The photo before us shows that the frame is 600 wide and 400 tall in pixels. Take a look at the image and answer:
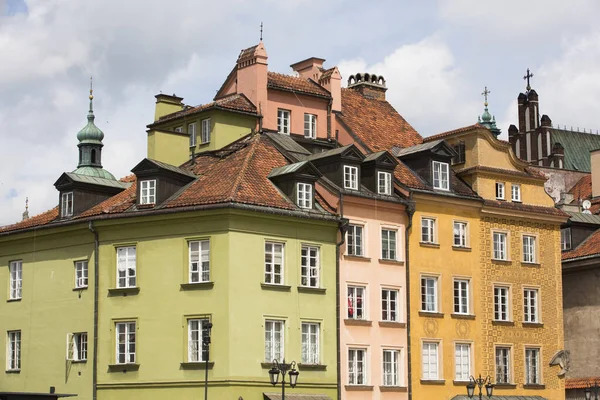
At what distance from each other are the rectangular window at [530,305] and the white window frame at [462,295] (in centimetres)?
353

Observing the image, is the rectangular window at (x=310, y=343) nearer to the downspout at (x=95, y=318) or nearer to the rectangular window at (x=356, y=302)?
the rectangular window at (x=356, y=302)

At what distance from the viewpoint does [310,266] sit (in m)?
49.3

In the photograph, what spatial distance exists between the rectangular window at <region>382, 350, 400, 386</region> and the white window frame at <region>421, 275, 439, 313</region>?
256 cm

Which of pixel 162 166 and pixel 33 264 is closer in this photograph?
pixel 162 166

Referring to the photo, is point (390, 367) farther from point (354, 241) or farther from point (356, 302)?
point (354, 241)

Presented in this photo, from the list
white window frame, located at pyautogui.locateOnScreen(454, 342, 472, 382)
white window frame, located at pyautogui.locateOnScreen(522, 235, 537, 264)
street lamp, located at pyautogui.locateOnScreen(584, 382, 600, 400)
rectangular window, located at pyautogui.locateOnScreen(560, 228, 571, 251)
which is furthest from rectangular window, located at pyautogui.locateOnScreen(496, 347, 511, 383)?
rectangular window, located at pyautogui.locateOnScreen(560, 228, 571, 251)

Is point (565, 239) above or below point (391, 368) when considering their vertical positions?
above

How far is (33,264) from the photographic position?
5288 cm

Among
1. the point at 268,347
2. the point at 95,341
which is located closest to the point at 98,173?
the point at 95,341

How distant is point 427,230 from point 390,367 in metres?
6.18

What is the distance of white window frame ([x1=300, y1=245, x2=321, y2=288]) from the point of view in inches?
1929

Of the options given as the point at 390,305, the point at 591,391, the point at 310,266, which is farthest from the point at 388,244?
the point at 591,391

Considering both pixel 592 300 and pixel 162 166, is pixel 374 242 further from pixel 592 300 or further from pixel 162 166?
pixel 592 300

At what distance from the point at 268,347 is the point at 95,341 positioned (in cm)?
682
